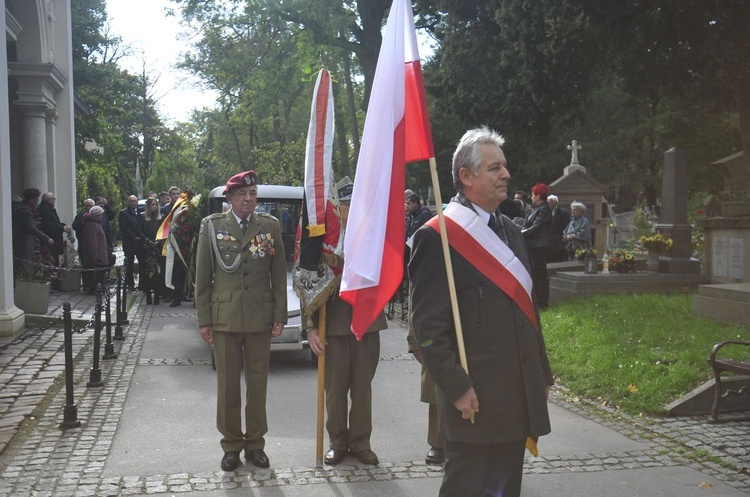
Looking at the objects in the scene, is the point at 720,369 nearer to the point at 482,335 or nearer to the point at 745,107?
the point at 482,335

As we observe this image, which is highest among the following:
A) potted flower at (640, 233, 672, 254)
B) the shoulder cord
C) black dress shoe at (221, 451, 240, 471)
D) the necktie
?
the necktie

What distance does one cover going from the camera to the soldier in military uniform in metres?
6.19

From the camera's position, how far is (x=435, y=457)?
20.4ft

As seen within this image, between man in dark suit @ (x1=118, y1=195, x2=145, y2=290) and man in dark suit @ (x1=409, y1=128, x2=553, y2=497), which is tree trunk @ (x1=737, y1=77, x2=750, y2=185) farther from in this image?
man in dark suit @ (x1=409, y1=128, x2=553, y2=497)

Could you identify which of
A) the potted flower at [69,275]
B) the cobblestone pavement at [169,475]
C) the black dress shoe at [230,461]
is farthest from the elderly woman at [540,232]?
the potted flower at [69,275]

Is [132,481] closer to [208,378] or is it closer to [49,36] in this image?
[208,378]

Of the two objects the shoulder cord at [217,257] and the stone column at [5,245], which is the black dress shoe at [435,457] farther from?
the stone column at [5,245]

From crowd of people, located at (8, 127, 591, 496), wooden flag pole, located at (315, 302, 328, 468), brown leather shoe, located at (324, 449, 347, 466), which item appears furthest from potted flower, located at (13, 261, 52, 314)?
brown leather shoe, located at (324, 449, 347, 466)

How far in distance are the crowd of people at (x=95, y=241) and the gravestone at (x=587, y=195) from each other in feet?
35.9

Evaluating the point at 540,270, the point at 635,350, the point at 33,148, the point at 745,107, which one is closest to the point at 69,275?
the point at 33,148

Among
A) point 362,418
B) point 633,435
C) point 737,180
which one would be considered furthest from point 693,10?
point 737,180

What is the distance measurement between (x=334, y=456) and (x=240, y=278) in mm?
1462

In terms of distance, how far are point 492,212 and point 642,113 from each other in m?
43.5

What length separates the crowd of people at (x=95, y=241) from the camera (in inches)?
607
